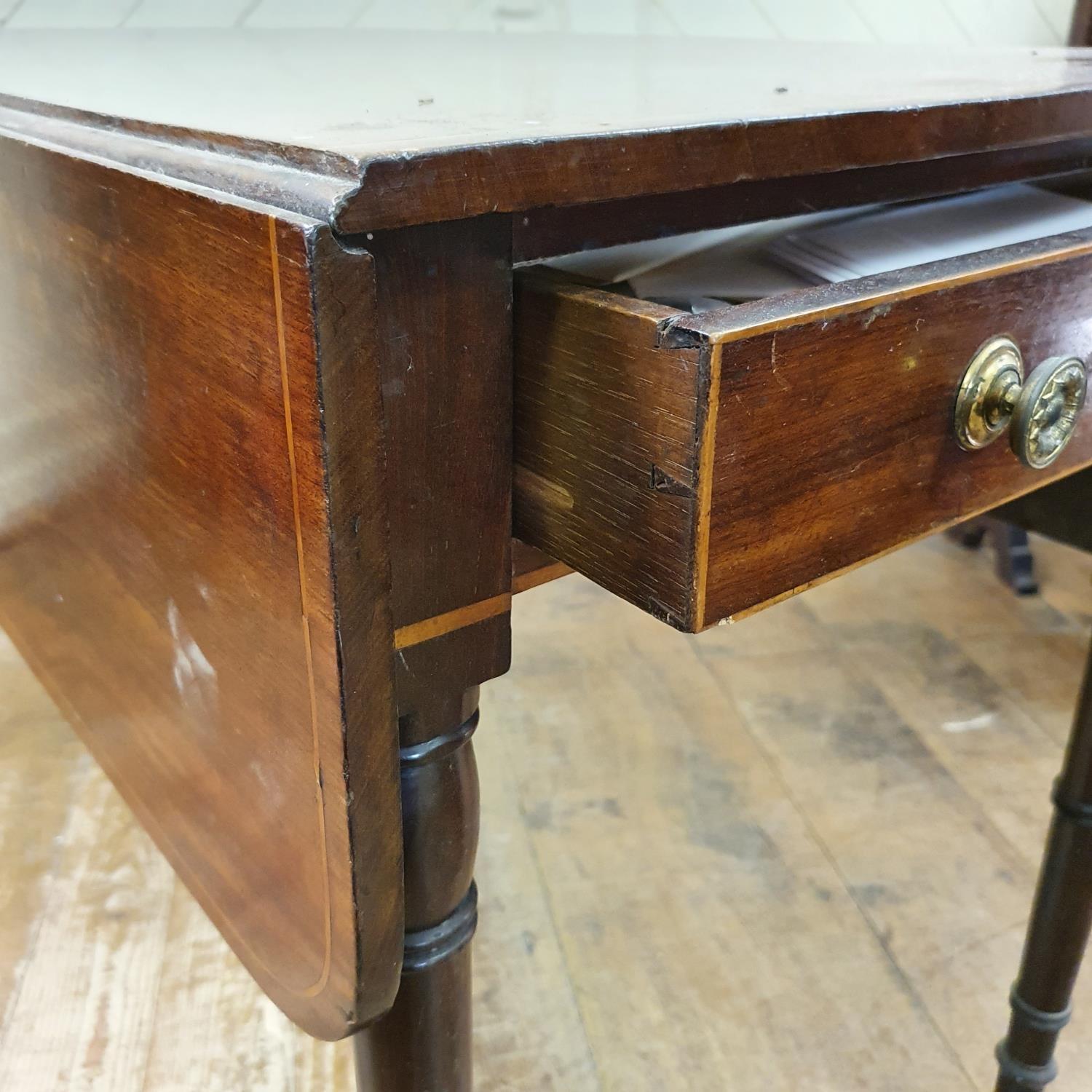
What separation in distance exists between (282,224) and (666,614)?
17 centimetres

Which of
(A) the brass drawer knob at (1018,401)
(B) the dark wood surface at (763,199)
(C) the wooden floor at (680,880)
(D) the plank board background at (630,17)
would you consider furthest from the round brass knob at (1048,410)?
(D) the plank board background at (630,17)

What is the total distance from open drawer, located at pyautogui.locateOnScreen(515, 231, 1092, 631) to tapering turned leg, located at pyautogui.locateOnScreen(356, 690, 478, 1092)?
101mm

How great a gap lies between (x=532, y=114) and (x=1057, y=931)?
0.72 m

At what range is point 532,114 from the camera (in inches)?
15.1

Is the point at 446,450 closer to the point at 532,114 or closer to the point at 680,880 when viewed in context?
the point at 532,114

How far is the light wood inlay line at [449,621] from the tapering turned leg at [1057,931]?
0.54 meters

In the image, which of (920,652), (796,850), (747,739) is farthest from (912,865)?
(920,652)

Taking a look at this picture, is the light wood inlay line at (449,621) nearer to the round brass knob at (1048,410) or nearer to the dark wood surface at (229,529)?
the dark wood surface at (229,529)

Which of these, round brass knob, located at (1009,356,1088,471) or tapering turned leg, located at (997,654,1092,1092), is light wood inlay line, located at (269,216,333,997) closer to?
round brass knob, located at (1009,356,1088,471)

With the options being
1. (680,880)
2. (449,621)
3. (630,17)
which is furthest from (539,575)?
(630,17)

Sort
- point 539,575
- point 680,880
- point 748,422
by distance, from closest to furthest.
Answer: point 748,422
point 539,575
point 680,880

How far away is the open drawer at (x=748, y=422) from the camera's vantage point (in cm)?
33

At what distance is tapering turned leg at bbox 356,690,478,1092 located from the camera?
424 mm

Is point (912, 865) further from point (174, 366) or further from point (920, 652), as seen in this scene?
point (174, 366)
